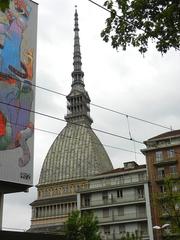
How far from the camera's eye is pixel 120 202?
2904 inches

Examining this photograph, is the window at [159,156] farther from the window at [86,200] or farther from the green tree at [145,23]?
the green tree at [145,23]

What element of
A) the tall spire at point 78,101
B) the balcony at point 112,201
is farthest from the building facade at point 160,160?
the tall spire at point 78,101

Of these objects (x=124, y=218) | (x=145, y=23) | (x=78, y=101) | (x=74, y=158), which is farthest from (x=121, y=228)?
(x=78, y=101)

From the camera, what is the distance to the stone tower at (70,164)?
123m

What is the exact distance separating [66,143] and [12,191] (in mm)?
102736

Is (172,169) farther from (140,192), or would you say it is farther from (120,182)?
(120,182)

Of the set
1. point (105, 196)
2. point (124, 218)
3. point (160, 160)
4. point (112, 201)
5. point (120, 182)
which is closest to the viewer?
point (160, 160)

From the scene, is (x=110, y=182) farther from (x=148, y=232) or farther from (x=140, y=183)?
(x=148, y=232)

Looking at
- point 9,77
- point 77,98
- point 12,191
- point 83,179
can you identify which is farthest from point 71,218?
point 77,98

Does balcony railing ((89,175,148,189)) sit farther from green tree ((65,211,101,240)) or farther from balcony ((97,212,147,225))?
green tree ((65,211,101,240))

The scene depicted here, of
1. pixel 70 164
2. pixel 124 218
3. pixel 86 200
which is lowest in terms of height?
pixel 124 218

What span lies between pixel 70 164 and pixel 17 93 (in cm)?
9598

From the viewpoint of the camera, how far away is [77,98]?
160m

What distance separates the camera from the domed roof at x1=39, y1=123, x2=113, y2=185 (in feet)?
477
